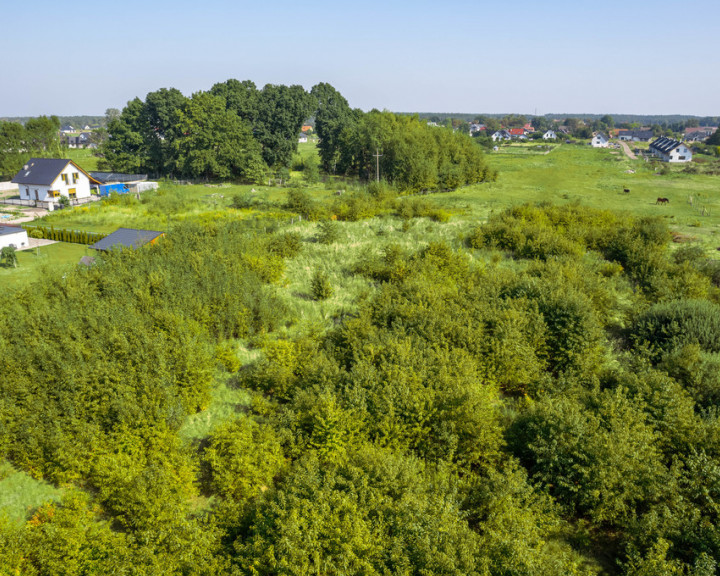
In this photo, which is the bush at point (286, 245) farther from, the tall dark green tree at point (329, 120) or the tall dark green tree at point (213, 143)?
the tall dark green tree at point (329, 120)

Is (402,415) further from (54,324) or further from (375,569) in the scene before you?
(54,324)

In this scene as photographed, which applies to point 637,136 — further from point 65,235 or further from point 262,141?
point 65,235

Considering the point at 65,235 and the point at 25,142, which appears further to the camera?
the point at 25,142

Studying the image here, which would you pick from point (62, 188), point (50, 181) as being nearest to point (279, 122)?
point (62, 188)

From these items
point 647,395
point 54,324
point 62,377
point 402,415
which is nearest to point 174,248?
point 54,324

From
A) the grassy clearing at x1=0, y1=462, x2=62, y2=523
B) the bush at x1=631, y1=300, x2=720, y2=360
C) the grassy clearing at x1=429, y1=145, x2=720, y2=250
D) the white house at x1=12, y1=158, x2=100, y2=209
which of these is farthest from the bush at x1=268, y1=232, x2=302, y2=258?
the white house at x1=12, y1=158, x2=100, y2=209
